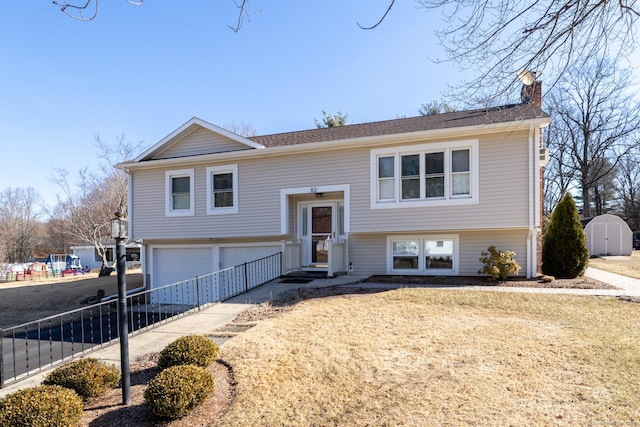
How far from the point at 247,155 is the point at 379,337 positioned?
9066mm

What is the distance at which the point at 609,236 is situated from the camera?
2464 cm

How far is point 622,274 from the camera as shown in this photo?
12.9 metres

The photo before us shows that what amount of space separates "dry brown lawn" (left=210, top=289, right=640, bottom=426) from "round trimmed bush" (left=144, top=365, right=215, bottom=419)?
35 cm

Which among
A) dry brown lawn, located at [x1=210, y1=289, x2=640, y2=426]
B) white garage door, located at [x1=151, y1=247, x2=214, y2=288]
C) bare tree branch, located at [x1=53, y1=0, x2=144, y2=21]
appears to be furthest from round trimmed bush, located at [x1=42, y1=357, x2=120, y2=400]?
white garage door, located at [x1=151, y1=247, x2=214, y2=288]

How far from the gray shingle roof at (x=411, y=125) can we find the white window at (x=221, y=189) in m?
1.78

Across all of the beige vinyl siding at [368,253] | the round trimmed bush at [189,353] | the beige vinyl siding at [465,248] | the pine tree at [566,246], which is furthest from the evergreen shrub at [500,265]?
the round trimmed bush at [189,353]

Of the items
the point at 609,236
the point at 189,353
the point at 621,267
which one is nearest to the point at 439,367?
the point at 189,353

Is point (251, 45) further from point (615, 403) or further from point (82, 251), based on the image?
point (82, 251)

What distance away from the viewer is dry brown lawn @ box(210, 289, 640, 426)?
3.50 m

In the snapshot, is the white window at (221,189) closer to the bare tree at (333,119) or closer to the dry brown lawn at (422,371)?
the dry brown lawn at (422,371)

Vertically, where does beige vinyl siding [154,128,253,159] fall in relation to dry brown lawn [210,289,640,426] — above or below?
Answer: above

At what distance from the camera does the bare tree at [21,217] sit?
4609 cm

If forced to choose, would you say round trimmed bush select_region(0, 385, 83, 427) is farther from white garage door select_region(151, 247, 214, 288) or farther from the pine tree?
the pine tree

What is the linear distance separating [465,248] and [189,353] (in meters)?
9.30
